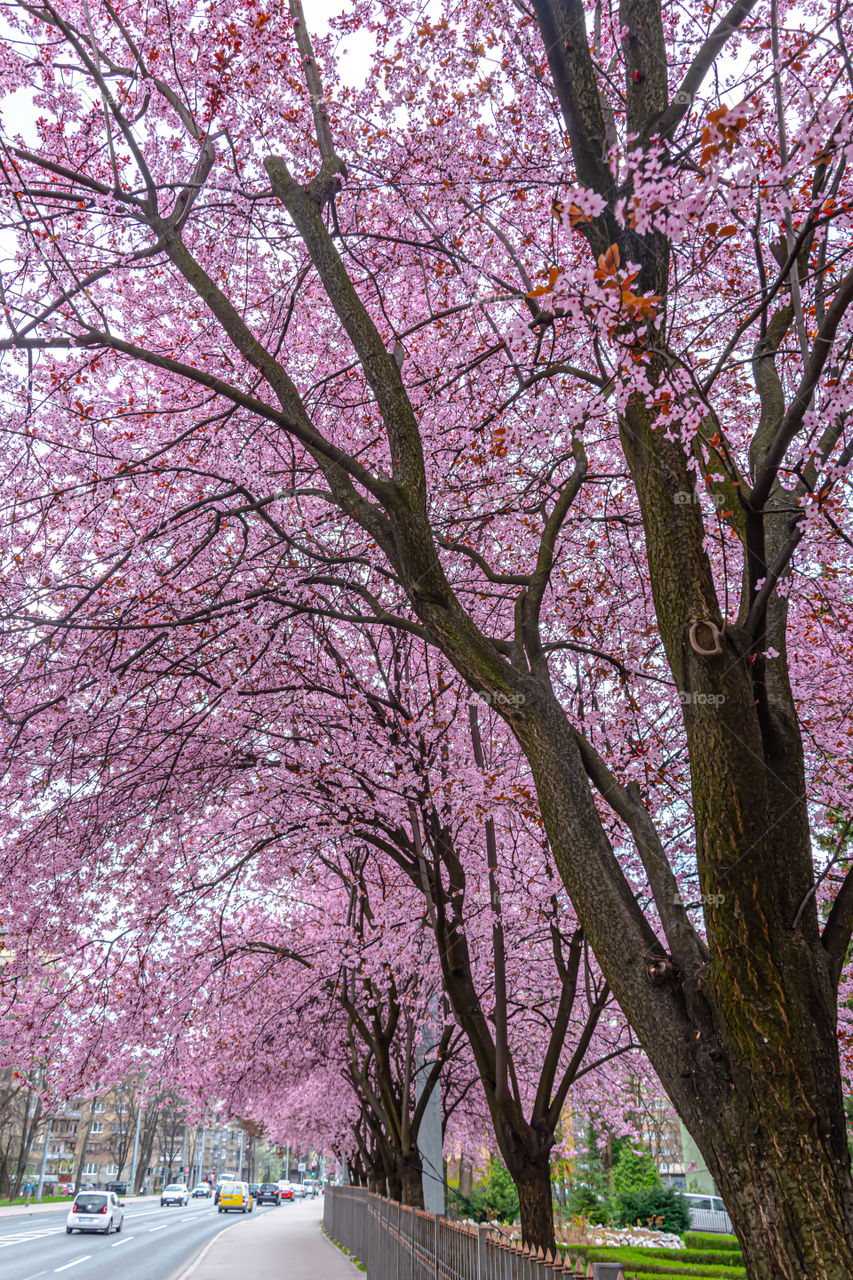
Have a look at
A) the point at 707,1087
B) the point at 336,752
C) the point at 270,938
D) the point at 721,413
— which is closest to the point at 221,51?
the point at 721,413

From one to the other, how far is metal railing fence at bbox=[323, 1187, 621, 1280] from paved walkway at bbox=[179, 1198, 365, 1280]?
3.79ft

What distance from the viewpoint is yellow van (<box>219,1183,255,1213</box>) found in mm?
41469

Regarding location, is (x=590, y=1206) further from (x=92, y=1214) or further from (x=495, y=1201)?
(x=92, y=1214)

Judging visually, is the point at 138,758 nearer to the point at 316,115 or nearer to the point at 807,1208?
the point at 316,115

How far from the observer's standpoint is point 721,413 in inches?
289

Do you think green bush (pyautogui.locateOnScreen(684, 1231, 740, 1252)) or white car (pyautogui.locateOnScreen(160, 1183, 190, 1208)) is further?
white car (pyautogui.locateOnScreen(160, 1183, 190, 1208))

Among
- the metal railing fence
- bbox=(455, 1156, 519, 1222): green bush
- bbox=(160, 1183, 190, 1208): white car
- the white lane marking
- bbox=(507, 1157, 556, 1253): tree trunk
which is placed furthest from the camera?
bbox=(160, 1183, 190, 1208): white car

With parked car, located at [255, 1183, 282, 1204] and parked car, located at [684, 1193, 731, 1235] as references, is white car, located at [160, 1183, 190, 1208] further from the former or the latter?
parked car, located at [684, 1193, 731, 1235]

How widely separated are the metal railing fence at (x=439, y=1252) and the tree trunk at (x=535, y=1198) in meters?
0.69

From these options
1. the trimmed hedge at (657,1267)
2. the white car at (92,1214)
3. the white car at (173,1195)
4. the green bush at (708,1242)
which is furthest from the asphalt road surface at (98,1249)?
the white car at (173,1195)

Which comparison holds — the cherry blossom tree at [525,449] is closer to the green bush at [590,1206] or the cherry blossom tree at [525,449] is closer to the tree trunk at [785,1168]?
the tree trunk at [785,1168]

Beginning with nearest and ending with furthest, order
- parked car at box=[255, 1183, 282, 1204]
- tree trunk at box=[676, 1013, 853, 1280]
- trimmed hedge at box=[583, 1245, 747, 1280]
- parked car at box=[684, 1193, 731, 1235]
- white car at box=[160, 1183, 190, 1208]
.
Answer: tree trunk at box=[676, 1013, 853, 1280] < trimmed hedge at box=[583, 1245, 747, 1280] < parked car at box=[684, 1193, 731, 1235] < white car at box=[160, 1183, 190, 1208] < parked car at box=[255, 1183, 282, 1204]

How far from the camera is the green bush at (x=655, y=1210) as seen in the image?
2464cm

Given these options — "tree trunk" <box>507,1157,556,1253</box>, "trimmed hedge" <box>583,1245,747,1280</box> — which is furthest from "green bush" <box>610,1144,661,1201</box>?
"tree trunk" <box>507,1157,556,1253</box>
